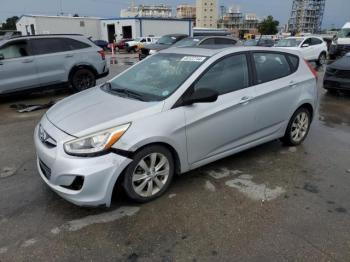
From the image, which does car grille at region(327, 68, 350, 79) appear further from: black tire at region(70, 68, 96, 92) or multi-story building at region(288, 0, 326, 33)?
multi-story building at region(288, 0, 326, 33)

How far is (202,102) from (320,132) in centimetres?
343

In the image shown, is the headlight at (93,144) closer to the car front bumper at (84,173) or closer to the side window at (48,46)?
the car front bumper at (84,173)

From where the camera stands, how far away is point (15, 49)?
8.13 m

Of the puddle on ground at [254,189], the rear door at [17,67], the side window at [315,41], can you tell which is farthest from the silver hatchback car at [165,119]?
the side window at [315,41]

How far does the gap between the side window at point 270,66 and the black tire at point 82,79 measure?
6075 mm

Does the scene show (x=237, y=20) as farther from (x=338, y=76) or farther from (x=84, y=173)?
(x=84, y=173)

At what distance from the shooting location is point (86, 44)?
931 centimetres

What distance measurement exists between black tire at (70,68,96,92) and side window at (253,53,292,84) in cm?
608

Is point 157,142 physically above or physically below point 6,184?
above

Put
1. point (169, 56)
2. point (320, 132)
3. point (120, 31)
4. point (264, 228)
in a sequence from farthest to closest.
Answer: point (120, 31) → point (320, 132) → point (169, 56) → point (264, 228)

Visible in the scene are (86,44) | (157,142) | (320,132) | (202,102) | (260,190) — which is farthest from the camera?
(86,44)

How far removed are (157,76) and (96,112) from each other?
39.7 inches

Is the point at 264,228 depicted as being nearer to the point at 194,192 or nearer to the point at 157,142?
the point at 194,192

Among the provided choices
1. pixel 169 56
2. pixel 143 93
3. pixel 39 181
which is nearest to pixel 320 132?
pixel 169 56
